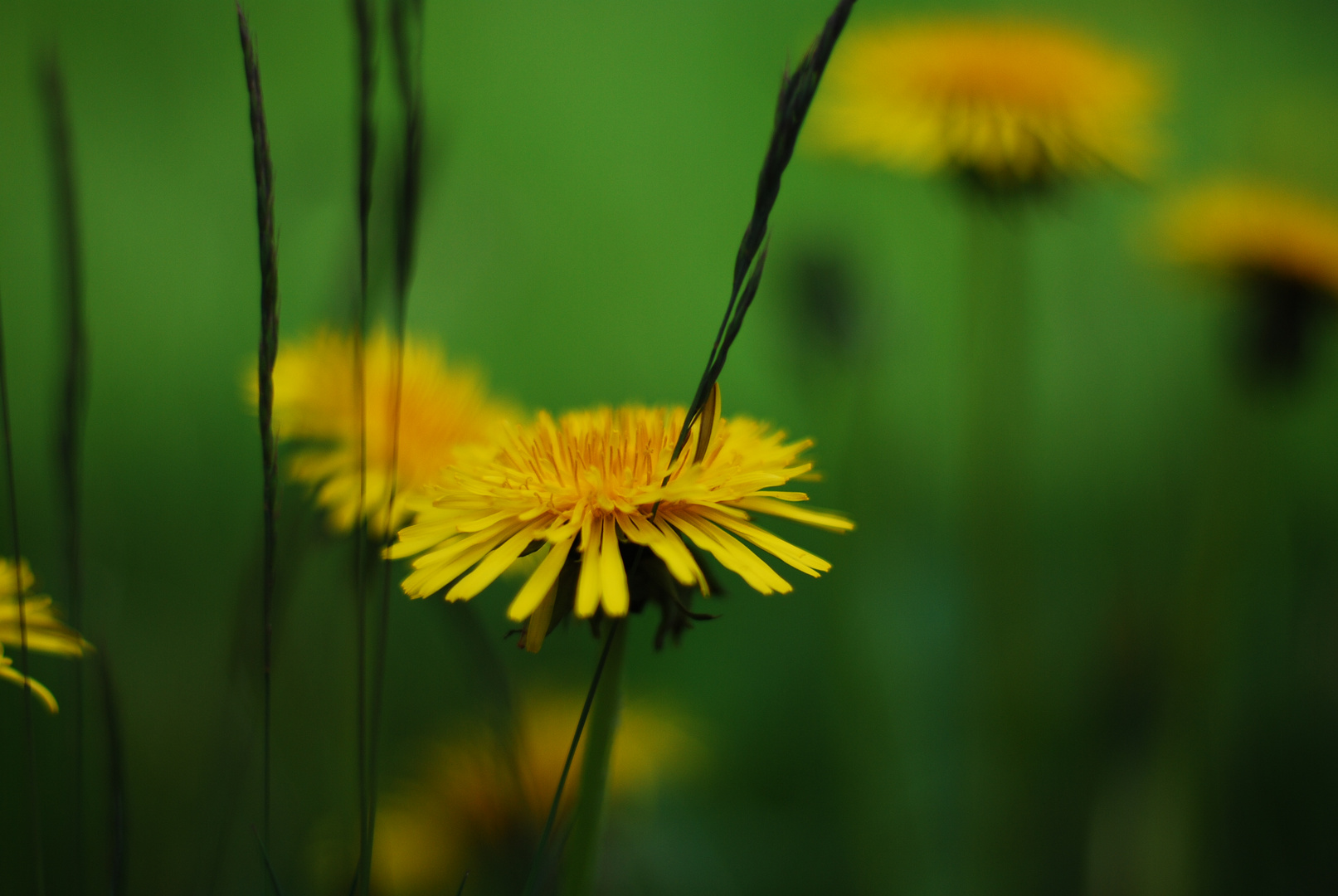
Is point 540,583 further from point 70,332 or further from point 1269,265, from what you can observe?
point 1269,265

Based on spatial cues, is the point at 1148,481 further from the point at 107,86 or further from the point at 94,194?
the point at 107,86

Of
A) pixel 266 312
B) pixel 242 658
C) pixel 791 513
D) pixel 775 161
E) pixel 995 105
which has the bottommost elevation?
pixel 242 658

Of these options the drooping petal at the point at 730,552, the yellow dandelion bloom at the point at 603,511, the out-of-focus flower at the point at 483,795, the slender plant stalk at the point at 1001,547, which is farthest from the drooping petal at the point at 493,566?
the slender plant stalk at the point at 1001,547

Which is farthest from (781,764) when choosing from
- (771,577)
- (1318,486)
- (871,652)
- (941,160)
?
(1318,486)

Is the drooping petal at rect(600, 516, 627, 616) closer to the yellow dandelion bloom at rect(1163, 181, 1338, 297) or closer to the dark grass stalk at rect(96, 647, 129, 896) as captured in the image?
the dark grass stalk at rect(96, 647, 129, 896)

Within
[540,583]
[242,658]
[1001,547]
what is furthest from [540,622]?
[1001,547]

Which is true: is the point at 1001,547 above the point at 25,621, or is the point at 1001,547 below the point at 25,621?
below

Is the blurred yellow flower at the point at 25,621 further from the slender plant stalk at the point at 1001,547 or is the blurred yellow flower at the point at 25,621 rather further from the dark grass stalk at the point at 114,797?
the slender plant stalk at the point at 1001,547
